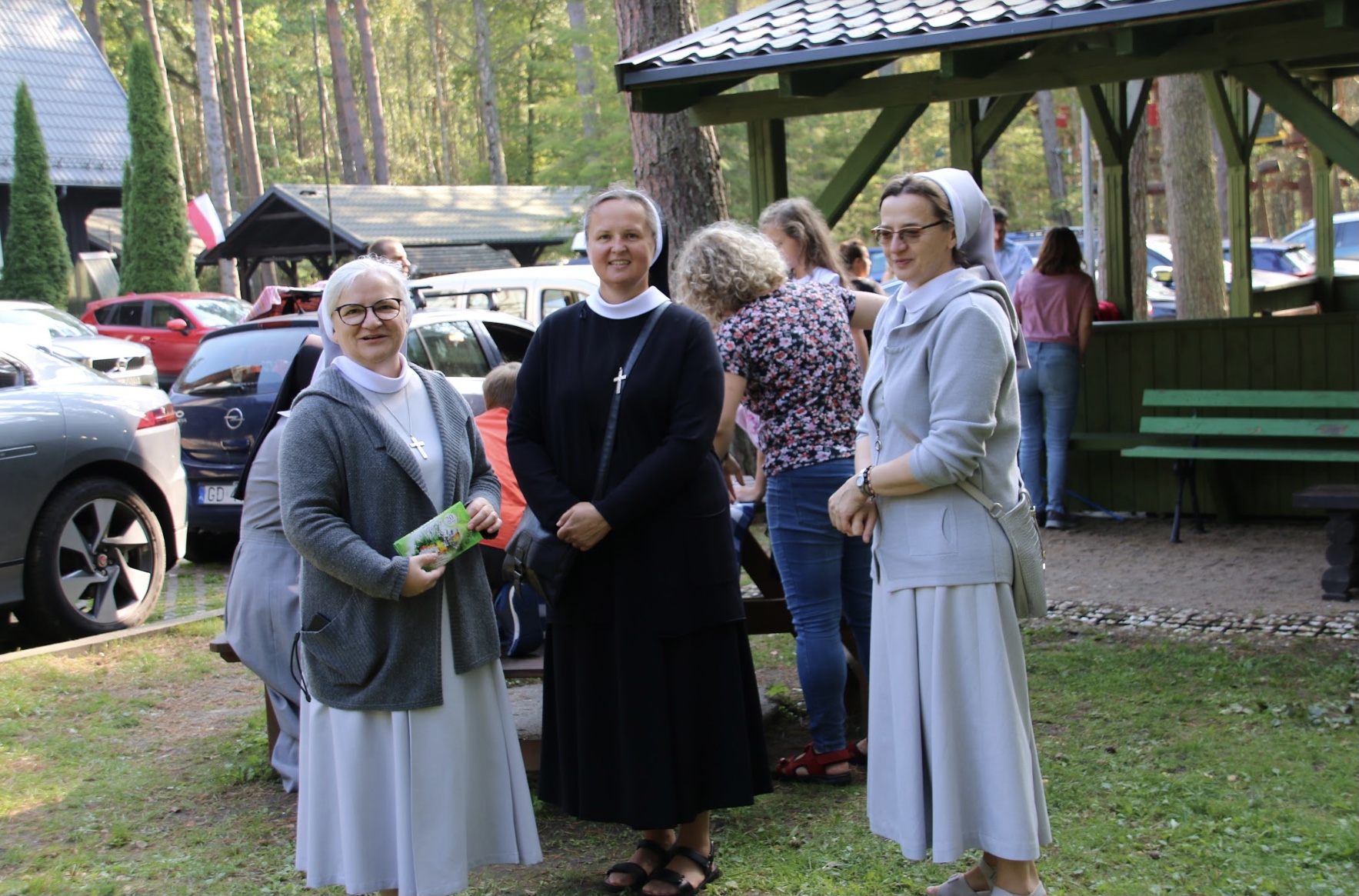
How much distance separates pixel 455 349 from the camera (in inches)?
388

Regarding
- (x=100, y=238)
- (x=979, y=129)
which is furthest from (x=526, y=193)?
(x=979, y=129)

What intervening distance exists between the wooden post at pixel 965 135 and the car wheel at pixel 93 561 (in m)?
5.35

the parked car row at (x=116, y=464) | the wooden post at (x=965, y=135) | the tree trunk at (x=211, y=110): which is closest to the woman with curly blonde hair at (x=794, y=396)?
the parked car row at (x=116, y=464)

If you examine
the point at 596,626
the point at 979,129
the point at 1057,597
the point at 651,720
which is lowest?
the point at 1057,597

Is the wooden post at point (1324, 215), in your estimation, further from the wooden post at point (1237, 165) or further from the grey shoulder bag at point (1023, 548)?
the grey shoulder bag at point (1023, 548)

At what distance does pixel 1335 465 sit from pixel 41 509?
302 inches

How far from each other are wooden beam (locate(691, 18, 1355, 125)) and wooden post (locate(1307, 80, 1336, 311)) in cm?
652

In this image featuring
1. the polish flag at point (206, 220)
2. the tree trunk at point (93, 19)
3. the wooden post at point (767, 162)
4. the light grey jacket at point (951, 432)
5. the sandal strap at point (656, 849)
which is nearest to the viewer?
the light grey jacket at point (951, 432)

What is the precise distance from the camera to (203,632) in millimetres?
7168

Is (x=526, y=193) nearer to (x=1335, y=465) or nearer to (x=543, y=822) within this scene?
(x=1335, y=465)

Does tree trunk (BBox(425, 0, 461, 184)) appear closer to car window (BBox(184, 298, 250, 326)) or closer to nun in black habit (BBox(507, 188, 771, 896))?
car window (BBox(184, 298, 250, 326))

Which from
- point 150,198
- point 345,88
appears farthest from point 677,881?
point 345,88

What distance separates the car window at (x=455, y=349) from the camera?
9656 millimetres

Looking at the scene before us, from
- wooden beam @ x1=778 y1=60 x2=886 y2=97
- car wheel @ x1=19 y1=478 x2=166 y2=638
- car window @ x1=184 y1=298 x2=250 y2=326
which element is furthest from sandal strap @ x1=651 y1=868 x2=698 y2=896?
car window @ x1=184 y1=298 x2=250 y2=326
